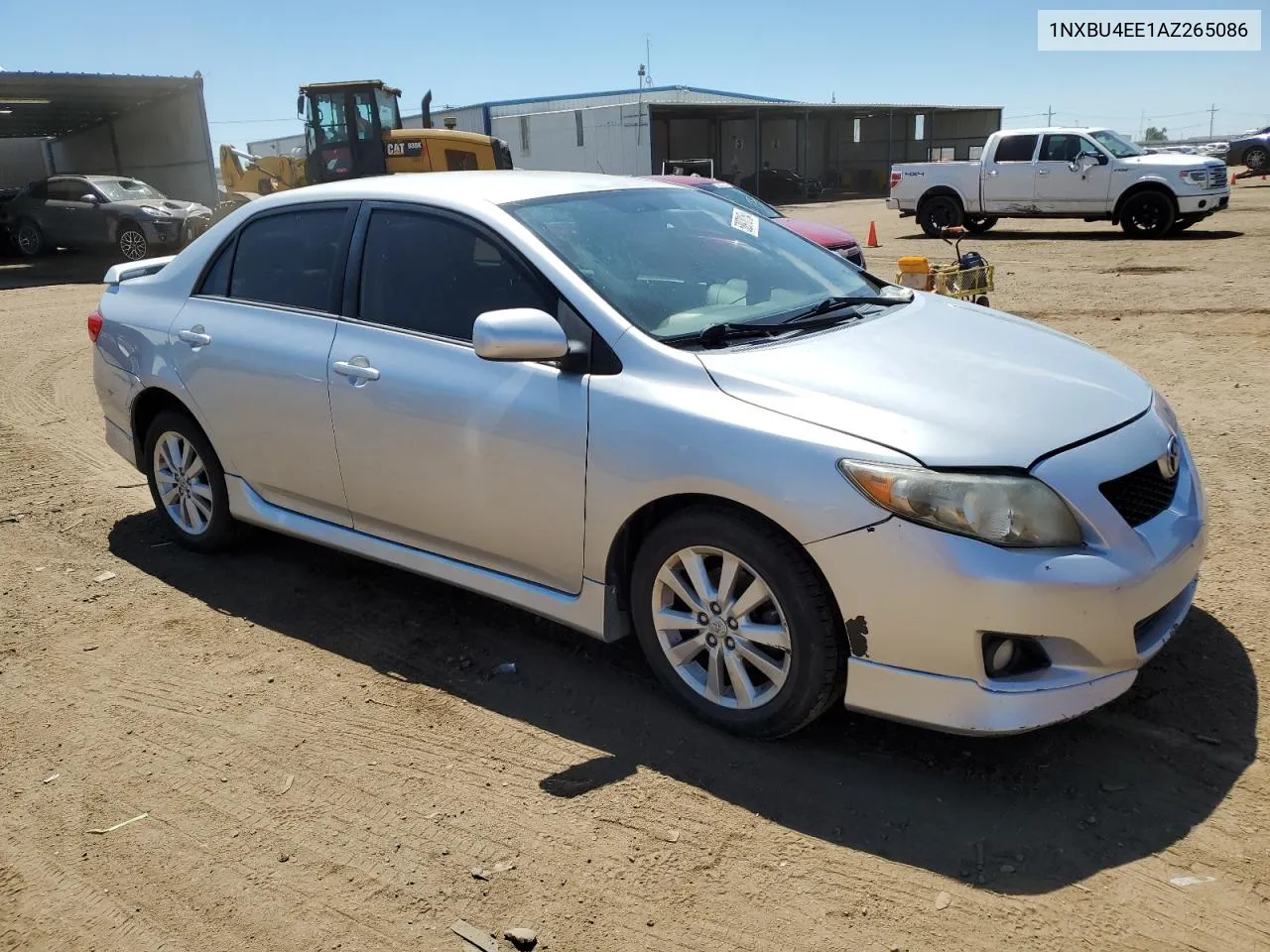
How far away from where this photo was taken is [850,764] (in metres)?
3.19

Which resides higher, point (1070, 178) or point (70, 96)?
point (70, 96)

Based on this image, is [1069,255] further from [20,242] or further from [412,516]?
[20,242]

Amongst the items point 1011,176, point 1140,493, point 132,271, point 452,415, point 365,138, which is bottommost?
point 1140,493

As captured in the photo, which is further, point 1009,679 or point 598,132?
point 598,132

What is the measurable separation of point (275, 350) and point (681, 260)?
1747mm

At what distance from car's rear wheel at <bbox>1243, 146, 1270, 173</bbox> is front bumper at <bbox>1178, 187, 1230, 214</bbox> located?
19.8 m

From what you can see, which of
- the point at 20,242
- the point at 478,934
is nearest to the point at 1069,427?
the point at 478,934

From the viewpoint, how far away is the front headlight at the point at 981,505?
9.20 ft

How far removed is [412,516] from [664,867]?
176 cm

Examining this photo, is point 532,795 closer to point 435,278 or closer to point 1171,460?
point 435,278

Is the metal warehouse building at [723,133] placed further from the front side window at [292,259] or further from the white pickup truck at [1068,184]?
the front side window at [292,259]

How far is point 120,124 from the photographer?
27.5 m

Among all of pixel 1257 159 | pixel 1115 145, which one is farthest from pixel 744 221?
pixel 1257 159

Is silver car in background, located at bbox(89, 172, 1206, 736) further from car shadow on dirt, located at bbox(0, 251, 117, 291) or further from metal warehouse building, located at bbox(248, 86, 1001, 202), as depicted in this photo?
metal warehouse building, located at bbox(248, 86, 1001, 202)
